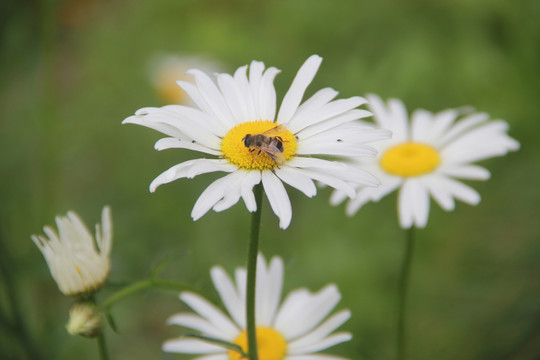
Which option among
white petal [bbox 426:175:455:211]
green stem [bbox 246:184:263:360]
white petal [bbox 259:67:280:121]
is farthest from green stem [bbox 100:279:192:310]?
white petal [bbox 426:175:455:211]

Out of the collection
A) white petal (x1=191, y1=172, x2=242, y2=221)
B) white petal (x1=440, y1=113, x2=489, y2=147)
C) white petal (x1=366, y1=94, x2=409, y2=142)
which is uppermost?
white petal (x1=366, y1=94, x2=409, y2=142)

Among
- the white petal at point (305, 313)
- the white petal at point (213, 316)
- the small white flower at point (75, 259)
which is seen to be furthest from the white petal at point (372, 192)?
the small white flower at point (75, 259)

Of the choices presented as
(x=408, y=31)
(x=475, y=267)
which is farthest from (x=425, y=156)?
(x=408, y=31)

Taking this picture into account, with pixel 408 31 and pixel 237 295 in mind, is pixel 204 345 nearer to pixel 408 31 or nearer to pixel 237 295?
pixel 237 295

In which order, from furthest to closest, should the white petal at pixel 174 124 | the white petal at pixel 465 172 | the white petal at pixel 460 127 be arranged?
the white petal at pixel 460 127, the white petal at pixel 465 172, the white petal at pixel 174 124

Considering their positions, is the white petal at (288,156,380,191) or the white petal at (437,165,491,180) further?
the white petal at (437,165,491,180)

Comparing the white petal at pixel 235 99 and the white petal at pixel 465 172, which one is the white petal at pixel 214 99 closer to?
the white petal at pixel 235 99

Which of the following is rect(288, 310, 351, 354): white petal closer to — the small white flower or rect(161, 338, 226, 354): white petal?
rect(161, 338, 226, 354): white petal
